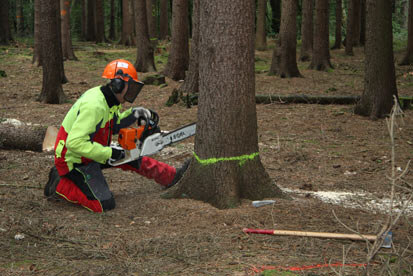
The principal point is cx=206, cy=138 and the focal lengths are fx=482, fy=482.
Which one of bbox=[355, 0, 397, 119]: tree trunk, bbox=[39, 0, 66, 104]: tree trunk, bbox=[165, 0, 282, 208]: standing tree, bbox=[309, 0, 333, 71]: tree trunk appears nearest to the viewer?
bbox=[165, 0, 282, 208]: standing tree

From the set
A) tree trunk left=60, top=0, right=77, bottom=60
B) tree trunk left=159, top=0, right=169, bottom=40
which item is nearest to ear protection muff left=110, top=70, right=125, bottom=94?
tree trunk left=60, top=0, right=77, bottom=60

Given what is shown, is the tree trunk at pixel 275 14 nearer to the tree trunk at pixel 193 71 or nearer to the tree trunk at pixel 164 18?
the tree trunk at pixel 164 18

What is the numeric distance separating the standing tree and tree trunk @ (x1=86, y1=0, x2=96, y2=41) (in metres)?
25.4

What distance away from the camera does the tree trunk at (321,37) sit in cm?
1508

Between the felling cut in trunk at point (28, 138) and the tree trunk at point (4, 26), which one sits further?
the tree trunk at point (4, 26)

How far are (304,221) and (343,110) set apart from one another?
5816 millimetres

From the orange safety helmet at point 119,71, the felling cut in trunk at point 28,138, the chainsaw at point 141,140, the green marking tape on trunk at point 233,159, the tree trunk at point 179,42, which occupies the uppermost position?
the tree trunk at point 179,42

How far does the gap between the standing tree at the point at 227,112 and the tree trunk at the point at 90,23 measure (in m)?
25.4

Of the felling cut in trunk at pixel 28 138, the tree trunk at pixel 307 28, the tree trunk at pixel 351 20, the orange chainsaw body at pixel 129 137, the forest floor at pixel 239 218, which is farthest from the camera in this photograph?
the tree trunk at pixel 351 20

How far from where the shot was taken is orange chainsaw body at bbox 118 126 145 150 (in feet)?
16.3

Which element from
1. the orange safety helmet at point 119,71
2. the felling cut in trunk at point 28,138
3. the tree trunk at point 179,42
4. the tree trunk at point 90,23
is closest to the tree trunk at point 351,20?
the tree trunk at point 179,42

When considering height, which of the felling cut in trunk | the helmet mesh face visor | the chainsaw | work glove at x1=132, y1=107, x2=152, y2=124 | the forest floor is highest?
the helmet mesh face visor

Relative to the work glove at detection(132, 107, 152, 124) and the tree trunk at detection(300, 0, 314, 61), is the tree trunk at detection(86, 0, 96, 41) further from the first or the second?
the work glove at detection(132, 107, 152, 124)

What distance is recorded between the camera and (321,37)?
49.3 ft
